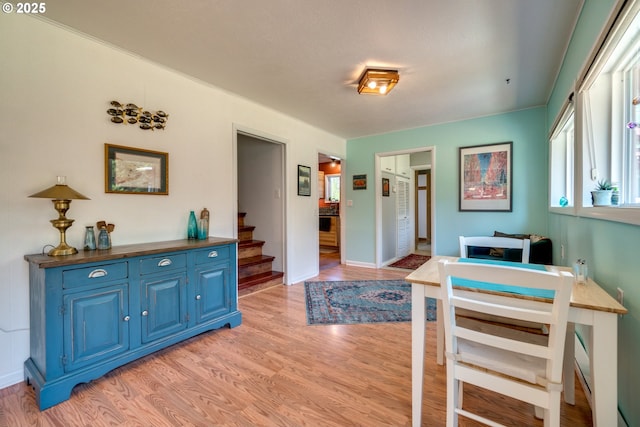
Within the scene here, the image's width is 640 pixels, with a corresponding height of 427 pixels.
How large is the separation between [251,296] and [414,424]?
8.17 ft

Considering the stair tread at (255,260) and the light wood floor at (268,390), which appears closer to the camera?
the light wood floor at (268,390)

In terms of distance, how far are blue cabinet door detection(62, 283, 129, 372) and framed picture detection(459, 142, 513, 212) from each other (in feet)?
14.0

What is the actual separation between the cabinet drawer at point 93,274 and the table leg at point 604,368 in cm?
257

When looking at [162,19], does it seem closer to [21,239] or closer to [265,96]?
[265,96]

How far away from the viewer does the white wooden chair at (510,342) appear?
975mm

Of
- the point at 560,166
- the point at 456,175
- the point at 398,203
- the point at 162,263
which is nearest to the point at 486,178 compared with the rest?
the point at 456,175

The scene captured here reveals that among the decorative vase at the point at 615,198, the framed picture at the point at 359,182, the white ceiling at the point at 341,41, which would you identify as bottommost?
the decorative vase at the point at 615,198

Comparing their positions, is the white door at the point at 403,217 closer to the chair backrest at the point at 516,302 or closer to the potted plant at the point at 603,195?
the potted plant at the point at 603,195

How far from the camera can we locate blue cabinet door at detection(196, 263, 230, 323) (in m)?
2.34

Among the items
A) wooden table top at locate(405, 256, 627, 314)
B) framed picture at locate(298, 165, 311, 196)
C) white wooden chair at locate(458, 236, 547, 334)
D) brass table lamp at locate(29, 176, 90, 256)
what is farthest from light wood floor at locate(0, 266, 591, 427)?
framed picture at locate(298, 165, 311, 196)

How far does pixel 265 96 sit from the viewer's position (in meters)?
3.15

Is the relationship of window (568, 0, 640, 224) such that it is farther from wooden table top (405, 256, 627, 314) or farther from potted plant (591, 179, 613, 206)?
wooden table top (405, 256, 627, 314)

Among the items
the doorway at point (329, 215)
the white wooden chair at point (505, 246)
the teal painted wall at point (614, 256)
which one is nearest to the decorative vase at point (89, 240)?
the white wooden chair at point (505, 246)

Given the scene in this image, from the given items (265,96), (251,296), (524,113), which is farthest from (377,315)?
(524,113)
